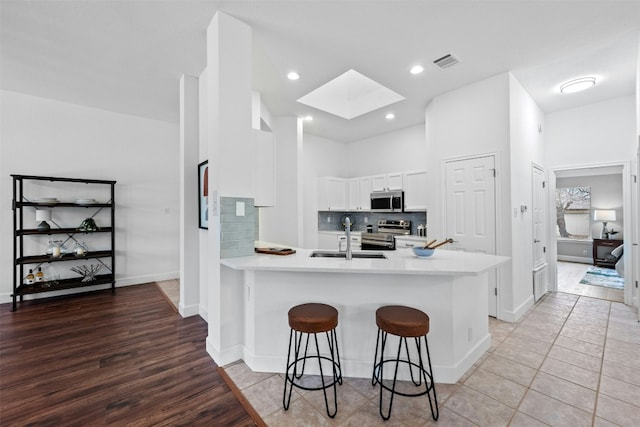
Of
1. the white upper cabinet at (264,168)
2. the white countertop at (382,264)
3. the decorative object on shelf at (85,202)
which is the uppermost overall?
the white upper cabinet at (264,168)

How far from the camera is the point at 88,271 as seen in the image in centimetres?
446

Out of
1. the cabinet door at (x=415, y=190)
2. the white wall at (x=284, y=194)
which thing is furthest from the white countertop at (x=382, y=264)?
the cabinet door at (x=415, y=190)

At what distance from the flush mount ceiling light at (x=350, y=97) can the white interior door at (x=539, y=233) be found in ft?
7.87

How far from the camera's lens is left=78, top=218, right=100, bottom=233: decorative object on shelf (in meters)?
4.18

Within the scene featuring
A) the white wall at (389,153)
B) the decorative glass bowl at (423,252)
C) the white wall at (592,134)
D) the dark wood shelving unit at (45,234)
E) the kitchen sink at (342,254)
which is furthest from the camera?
the white wall at (389,153)

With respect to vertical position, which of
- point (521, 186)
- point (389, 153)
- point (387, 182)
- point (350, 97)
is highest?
point (350, 97)

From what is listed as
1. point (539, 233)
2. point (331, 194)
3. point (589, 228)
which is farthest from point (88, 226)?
point (589, 228)

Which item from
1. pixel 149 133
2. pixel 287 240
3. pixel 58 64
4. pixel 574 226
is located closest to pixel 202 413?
pixel 287 240

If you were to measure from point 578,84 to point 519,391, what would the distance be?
3.85m

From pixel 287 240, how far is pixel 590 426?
12.7ft

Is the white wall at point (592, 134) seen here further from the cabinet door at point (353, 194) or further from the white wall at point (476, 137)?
the cabinet door at point (353, 194)

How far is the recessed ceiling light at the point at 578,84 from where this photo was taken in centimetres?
347

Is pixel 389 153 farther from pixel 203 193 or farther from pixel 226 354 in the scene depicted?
pixel 226 354

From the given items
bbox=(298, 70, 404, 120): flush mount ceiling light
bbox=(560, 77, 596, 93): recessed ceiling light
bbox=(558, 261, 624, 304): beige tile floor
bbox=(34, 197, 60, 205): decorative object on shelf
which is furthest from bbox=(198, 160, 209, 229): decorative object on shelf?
bbox=(558, 261, 624, 304): beige tile floor
